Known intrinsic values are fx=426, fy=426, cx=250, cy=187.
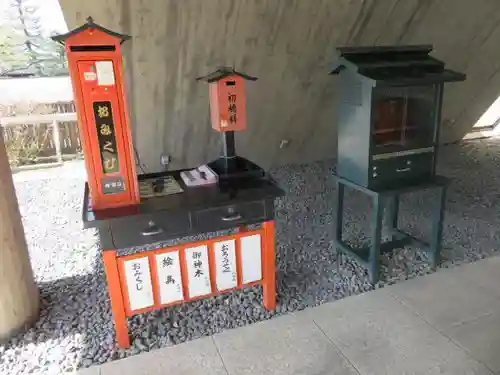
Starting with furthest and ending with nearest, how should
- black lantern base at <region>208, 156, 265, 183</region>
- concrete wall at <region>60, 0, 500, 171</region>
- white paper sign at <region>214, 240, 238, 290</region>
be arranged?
concrete wall at <region>60, 0, 500, 171</region>, black lantern base at <region>208, 156, 265, 183</region>, white paper sign at <region>214, 240, 238, 290</region>

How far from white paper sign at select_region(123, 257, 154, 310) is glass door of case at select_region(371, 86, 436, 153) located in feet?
4.77

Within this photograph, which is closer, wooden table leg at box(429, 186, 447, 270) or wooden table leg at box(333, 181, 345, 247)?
wooden table leg at box(429, 186, 447, 270)

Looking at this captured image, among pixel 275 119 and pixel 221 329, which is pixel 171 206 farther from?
pixel 275 119

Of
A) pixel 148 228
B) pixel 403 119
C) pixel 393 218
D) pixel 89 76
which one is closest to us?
pixel 89 76

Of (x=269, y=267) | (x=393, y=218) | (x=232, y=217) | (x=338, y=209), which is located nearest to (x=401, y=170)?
(x=338, y=209)

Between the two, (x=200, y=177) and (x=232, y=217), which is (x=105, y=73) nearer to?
(x=200, y=177)

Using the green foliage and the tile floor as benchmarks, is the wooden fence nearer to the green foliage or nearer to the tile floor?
the green foliage

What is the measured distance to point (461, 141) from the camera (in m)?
6.16

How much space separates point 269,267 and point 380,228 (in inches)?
30.2

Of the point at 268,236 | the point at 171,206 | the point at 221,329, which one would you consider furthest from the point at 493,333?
the point at 171,206

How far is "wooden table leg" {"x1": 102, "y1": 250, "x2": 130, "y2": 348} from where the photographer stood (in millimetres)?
2031

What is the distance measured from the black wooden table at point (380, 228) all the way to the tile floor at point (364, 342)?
27cm

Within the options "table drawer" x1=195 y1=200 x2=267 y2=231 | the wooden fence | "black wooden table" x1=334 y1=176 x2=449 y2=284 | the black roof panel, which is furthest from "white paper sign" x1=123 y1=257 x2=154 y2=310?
the wooden fence

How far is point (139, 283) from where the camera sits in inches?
83.7
